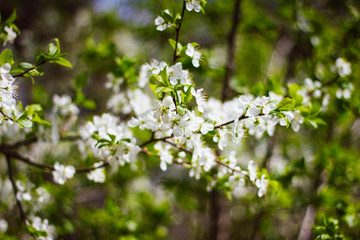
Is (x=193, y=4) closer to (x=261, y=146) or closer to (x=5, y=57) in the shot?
(x=5, y=57)

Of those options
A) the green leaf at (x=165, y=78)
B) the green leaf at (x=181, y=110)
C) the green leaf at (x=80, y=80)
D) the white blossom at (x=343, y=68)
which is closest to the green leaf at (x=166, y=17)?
the green leaf at (x=165, y=78)

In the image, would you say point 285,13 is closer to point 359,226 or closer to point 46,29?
point 359,226

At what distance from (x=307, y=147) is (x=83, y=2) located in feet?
14.9

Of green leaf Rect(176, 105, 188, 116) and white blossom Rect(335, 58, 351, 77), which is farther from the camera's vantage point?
white blossom Rect(335, 58, 351, 77)

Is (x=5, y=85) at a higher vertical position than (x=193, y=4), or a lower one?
lower

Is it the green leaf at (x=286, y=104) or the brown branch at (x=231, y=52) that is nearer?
the green leaf at (x=286, y=104)

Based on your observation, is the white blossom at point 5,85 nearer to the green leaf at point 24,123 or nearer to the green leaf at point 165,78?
the green leaf at point 24,123

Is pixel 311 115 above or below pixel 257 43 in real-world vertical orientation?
below

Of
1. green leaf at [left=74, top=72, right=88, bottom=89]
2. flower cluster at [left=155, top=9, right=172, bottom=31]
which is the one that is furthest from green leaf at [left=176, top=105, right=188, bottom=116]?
green leaf at [left=74, top=72, right=88, bottom=89]

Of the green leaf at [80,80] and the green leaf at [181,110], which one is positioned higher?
the green leaf at [80,80]

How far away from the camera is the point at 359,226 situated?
1460mm

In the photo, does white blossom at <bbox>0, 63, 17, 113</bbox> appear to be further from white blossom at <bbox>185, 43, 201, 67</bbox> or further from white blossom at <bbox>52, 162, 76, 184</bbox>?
white blossom at <bbox>185, 43, 201, 67</bbox>

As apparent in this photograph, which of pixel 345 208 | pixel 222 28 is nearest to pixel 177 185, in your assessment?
pixel 345 208

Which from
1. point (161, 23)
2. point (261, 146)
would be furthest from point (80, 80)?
point (261, 146)
